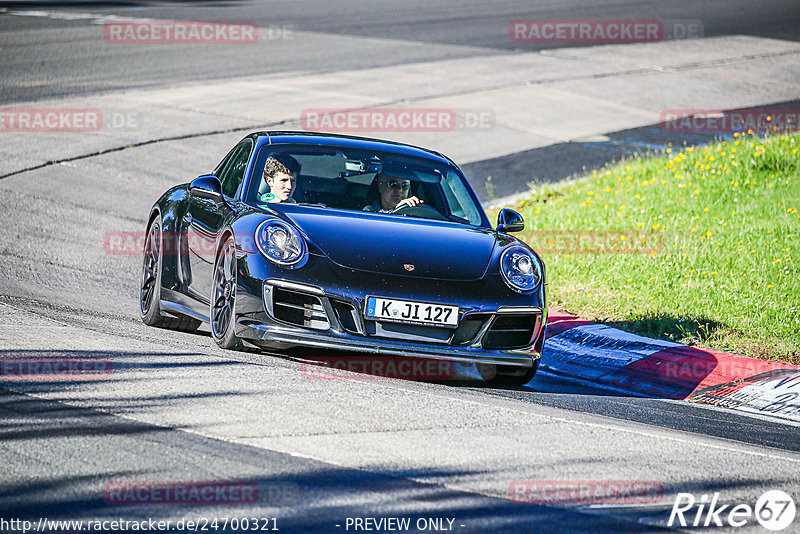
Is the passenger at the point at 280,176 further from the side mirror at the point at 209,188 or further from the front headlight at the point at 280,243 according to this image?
the front headlight at the point at 280,243

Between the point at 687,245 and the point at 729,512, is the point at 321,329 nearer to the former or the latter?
the point at 729,512

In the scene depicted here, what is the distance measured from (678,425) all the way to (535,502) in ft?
7.09

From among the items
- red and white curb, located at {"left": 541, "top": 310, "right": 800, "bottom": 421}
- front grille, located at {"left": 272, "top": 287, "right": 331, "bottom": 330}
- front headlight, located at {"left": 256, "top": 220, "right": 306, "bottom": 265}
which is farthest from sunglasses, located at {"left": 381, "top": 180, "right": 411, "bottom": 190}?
red and white curb, located at {"left": 541, "top": 310, "right": 800, "bottom": 421}

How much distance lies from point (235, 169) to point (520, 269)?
2.36m

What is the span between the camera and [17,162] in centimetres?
1402

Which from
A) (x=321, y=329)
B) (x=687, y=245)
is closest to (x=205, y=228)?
(x=321, y=329)

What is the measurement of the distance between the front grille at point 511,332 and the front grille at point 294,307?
103cm

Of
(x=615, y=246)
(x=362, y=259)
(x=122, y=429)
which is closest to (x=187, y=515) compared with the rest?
(x=122, y=429)

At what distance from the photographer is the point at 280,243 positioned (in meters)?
6.60

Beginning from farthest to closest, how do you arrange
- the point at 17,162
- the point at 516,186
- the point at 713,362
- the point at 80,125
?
the point at 80,125, the point at 516,186, the point at 17,162, the point at 713,362

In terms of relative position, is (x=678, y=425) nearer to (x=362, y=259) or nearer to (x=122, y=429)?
(x=362, y=259)

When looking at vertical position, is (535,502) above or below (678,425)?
above

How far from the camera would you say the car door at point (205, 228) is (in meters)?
7.29

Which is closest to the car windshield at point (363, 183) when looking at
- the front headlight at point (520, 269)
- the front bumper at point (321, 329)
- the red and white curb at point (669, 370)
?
the front headlight at point (520, 269)
